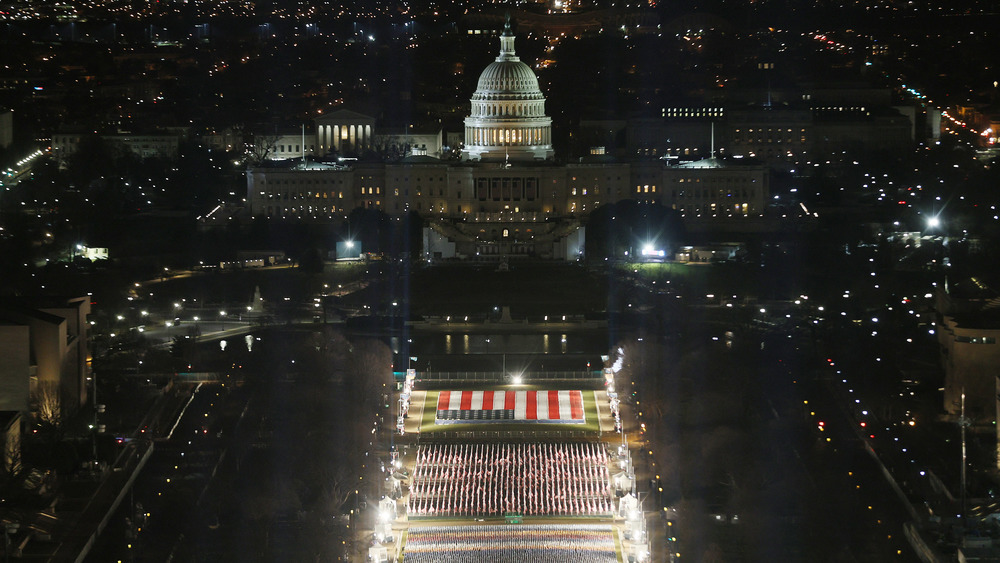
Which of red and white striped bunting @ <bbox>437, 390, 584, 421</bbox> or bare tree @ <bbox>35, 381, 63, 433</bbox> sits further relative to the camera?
red and white striped bunting @ <bbox>437, 390, 584, 421</bbox>

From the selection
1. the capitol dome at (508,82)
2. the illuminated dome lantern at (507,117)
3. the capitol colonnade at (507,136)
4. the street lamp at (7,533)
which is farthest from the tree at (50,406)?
the capitol dome at (508,82)

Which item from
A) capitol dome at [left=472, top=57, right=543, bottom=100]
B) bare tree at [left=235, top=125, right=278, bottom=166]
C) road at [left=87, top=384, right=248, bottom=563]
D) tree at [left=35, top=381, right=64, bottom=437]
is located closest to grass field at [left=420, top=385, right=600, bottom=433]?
road at [left=87, top=384, right=248, bottom=563]

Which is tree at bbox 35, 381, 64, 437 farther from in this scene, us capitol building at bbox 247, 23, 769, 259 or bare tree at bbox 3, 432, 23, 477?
us capitol building at bbox 247, 23, 769, 259

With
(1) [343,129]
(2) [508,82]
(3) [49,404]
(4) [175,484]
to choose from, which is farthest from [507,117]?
(4) [175,484]

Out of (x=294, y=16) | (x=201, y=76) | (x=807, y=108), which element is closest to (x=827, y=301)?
(x=807, y=108)

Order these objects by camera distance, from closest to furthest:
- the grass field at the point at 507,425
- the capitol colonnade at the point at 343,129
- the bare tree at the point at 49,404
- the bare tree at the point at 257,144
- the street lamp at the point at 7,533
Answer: the street lamp at the point at 7,533
the bare tree at the point at 49,404
the grass field at the point at 507,425
the bare tree at the point at 257,144
the capitol colonnade at the point at 343,129

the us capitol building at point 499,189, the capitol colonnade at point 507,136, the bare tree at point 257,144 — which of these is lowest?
the us capitol building at point 499,189

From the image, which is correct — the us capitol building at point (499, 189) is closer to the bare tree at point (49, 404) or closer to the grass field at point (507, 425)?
the grass field at point (507, 425)

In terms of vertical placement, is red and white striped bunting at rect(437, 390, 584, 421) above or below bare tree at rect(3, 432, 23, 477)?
below

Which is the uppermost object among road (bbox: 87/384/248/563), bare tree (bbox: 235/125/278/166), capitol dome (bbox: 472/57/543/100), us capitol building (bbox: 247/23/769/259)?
capitol dome (bbox: 472/57/543/100)

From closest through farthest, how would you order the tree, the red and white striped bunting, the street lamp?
1. the street lamp
2. the tree
3. the red and white striped bunting
